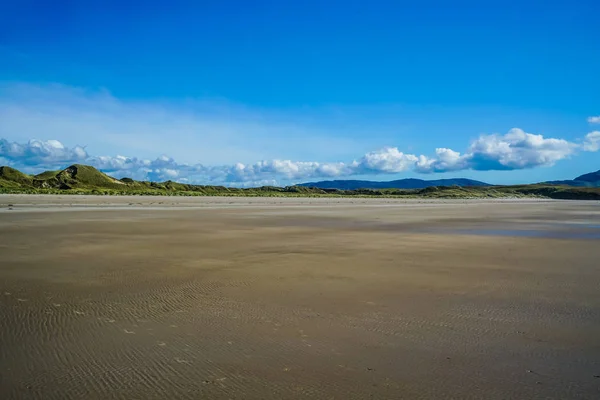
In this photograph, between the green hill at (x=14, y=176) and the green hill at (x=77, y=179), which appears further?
the green hill at (x=77, y=179)

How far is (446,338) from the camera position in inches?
202

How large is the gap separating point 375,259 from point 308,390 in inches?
283

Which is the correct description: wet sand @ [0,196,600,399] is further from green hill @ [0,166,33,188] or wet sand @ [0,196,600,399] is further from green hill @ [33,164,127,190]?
green hill @ [0,166,33,188]

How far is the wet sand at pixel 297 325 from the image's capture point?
394cm

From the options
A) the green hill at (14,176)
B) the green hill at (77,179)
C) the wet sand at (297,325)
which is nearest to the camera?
the wet sand at (297,325)

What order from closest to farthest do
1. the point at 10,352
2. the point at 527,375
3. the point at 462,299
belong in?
the point at 527,375, the point at 10,352, the point at 462,299

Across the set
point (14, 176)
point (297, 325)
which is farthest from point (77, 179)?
point (297, 325)

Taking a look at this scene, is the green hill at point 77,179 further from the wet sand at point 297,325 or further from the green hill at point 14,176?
the wet sand at point 297,325

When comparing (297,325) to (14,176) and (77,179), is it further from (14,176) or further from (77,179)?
(77,179)

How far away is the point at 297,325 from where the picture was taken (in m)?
5.59

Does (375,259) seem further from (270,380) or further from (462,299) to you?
(270,380)

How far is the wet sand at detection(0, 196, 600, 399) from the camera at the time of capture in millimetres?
3938

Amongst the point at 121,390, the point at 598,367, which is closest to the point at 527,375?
the point at 598,367

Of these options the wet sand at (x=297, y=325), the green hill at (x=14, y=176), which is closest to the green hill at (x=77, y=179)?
the green hill at (x=14, y=176)
